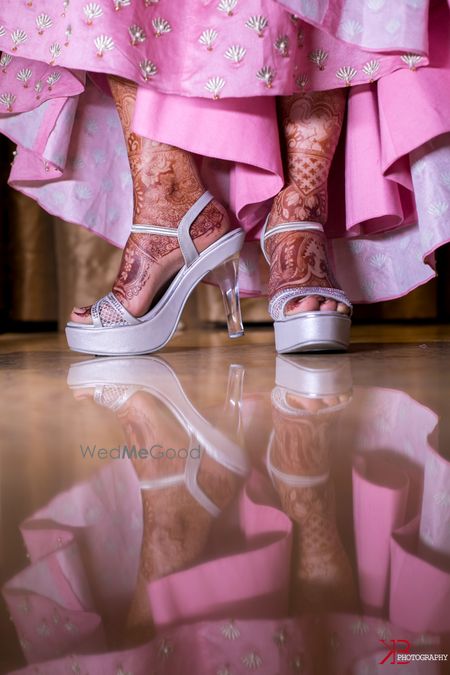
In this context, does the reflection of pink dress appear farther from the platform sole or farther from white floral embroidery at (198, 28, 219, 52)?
white floral embroidery at (198, 28, 219, 52)

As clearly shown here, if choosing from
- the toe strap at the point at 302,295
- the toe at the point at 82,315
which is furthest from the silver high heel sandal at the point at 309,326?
the toe at the point at 82,315

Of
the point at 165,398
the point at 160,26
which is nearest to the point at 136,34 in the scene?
the point at 160,26

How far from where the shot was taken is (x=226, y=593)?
0.20 meters

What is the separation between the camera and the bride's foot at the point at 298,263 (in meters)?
0.81

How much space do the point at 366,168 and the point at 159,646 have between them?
2.74 feet

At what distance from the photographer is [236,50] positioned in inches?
31.3

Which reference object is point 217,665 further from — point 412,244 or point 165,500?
point 412,244

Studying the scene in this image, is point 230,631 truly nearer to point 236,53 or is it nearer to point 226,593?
point 226,593

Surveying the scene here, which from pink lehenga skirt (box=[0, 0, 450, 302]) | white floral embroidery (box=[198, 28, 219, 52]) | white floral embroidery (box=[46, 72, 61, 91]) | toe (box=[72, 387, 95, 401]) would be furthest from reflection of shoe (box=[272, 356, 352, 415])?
white floral embroidery (box=[46, 72, 61, 91])

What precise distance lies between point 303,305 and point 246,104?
26 cm

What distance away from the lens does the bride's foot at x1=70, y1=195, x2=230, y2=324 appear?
87 centimetres

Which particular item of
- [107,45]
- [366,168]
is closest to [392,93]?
[366,168]

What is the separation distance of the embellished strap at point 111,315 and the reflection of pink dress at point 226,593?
23.0 inches

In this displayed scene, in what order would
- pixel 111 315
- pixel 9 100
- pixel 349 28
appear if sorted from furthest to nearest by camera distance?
pixel 9 100, pixel 111 315, pixel 349 28
